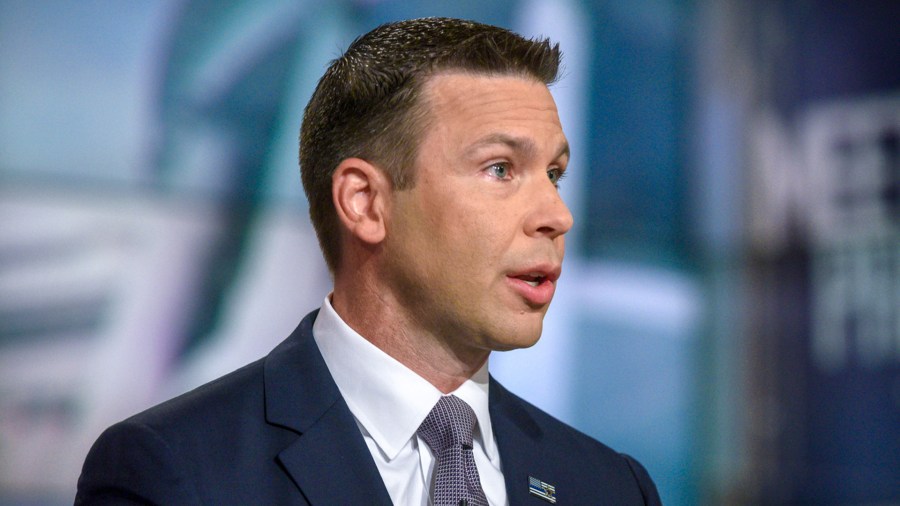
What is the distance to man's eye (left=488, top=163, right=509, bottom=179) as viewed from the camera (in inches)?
73.3

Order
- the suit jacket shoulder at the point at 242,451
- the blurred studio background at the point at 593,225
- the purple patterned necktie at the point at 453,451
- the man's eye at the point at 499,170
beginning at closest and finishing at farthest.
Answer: the suit jacket shoulder at the point at 242,451 < the purple patterned necktie at the point at 453,451 < the man's eye at the point at 499,170 < the blurred studio background at the point at 593,225

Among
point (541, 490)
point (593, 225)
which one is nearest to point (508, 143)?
point (541, 490)

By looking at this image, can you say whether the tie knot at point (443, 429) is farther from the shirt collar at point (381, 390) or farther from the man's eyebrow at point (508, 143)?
the man's eyebrow at point (508, 143)

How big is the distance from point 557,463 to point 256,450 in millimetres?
659

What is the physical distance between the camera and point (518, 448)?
1.99 m

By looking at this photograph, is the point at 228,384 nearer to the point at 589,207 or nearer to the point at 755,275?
the point at 589,207

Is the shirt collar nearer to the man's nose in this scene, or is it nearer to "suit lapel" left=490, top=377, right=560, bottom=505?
"suit lapel" left=490, top=377, right=560, bottom=505

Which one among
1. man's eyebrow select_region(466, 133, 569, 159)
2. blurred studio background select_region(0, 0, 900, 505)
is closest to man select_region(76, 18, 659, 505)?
man's eyebrow select_region(466, 133, 569, 159)

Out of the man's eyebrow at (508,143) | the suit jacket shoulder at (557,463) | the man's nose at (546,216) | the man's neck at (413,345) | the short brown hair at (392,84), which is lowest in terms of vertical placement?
the suit jacket shoulder at (557,463)

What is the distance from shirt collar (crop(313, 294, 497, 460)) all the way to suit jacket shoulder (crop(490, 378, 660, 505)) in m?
0.08

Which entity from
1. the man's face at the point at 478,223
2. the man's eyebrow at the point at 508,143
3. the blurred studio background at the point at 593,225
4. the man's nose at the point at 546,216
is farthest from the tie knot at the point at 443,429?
the blurred studio background at the point at 593,225

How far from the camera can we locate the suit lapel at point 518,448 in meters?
1.91

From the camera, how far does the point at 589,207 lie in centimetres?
387

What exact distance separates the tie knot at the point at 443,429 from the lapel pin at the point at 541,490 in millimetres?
173
